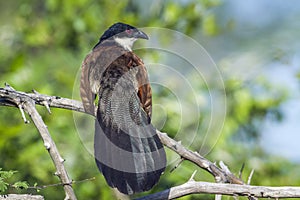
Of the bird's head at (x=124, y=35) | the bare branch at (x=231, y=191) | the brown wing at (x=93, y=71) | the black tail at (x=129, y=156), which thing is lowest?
the bare branch at (x=231, y=191)

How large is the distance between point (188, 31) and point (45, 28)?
4.42ft

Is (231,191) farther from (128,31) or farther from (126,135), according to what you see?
(128,31)

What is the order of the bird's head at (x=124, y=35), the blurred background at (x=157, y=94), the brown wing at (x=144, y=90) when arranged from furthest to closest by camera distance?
1. the blurred background at (x=157, y=94)
2. the bird's head at (x=124, y=35)
3. the brown wing at (x=144, y=90)

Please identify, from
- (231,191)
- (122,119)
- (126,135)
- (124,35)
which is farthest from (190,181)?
(124,35)

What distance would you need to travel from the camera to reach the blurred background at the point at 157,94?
5418mm

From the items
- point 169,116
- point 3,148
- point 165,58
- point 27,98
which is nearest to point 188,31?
point 165,58

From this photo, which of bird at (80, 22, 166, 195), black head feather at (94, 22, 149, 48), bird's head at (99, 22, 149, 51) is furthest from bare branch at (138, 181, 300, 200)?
black head feather at (94, 22, 149, 48)

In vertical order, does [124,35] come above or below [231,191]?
above

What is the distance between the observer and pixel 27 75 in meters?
5.90

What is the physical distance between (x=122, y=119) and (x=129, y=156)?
275 mm

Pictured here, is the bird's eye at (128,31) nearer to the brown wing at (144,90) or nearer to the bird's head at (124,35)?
the bird's head at (124,35)

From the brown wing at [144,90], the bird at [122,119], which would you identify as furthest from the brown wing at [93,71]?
the brown wing at [144,90]

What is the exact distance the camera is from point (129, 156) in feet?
10.7

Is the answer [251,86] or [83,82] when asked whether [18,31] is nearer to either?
[251,86]
